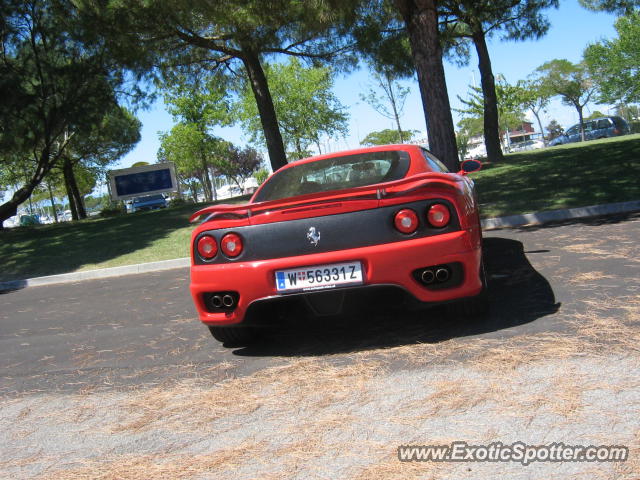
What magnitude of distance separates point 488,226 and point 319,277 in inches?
253

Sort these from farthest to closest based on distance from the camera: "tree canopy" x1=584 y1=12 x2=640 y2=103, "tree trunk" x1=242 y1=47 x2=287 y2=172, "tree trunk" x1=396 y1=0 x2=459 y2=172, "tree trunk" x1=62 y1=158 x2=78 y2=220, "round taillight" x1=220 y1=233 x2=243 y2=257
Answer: "tree canopy" x1=584 y1=12 x2=640 y2=103 < "tree trunk" x1=62 y1=158 x2=78 y2=220 < "tree trunk" x1=242 y1=47 x2=287 y2=172 < "tree trunk" x1=396 y1=0 x2=459 y2=172 < "round taillight" x1=220 y1=233 x2=243 y2=257

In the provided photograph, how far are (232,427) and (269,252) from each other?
1.10 metres

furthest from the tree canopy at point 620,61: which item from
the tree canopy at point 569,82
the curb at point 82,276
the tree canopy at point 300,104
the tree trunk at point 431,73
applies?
the curb at point 82,276

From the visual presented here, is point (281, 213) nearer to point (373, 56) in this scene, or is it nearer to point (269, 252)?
point (269, 252)

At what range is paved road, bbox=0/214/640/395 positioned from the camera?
355cm

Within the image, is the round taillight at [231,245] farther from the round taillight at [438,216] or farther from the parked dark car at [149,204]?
the parked dark car at [149,204]

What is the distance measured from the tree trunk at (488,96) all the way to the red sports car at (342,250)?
A: 16.6 m

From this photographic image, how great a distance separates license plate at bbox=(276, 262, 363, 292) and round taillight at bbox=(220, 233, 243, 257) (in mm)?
291

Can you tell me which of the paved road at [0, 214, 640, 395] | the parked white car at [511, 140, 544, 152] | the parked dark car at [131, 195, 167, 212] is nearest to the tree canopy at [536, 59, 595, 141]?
the parked white car at [511, 140, 544, 152]

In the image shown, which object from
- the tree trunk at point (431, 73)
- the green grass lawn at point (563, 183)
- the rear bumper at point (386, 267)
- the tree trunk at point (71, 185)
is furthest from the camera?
the tree trunk at point (71, 185)

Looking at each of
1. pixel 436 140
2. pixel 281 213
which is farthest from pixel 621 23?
pixel 281 213

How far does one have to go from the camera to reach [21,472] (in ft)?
7.73

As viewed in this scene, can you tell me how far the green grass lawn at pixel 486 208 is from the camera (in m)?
9.95

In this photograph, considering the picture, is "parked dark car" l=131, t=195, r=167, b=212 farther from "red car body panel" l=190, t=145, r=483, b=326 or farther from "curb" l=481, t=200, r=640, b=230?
"red car body panel" l=190, t=145, r=483, b=326
